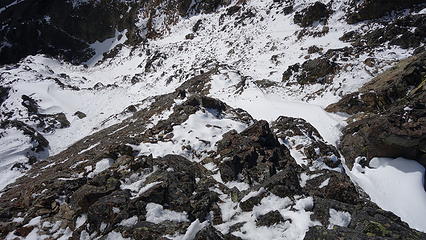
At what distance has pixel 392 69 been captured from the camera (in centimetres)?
1642

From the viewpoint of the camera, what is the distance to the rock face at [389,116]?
1034 centimetres

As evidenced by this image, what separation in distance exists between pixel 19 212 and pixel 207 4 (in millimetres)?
34273

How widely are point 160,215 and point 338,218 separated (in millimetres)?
4220

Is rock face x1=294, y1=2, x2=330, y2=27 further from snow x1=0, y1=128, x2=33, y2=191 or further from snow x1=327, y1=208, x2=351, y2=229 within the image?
snow x1=0, y1=128, x2=33, y2=191

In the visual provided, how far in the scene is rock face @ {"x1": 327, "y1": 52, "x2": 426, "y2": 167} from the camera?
10336 mm

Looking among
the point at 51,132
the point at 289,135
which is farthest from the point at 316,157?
the point at 51,132

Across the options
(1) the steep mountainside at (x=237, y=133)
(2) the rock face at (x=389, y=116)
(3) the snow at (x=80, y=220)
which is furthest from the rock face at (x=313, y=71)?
(3) the snow at (x=80, y=220)

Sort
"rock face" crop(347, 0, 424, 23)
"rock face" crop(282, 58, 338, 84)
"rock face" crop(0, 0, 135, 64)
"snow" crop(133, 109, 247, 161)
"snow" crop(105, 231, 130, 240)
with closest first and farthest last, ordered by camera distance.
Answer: "snow" crop(105, 231, 130, 240)
"snow" crop(133, 109, 247, 161)
"rock face" crop(282, 58, 338, 84)
"rock face" crop(347, 0, 424, 23)
"rock face" crop(0, 0, 135, 64)

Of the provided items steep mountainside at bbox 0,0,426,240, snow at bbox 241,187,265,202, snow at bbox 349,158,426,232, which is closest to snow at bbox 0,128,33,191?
steep mountainside at bbox 0,0,426,240

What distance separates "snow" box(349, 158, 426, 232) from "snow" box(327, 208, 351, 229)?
3.33 metres

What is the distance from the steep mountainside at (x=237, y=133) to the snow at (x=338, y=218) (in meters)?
0.03

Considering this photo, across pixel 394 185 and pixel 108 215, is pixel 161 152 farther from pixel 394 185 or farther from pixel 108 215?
pixel 394 185

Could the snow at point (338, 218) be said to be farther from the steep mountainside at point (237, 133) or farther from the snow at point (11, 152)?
the snow at point (11, 152)

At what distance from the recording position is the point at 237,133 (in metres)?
11.8
